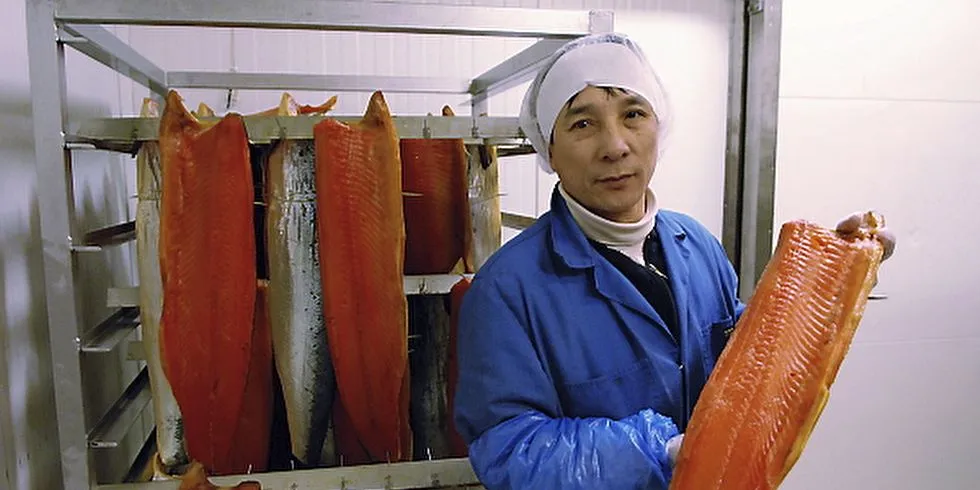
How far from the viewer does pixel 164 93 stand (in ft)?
6.58

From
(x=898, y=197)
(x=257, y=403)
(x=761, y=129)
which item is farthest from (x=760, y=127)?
(x=257, y=403)

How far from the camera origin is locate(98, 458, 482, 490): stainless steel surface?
1222 mm

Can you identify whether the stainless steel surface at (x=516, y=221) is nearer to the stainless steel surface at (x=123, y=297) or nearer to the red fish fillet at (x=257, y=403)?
the red fish fillet at (x=257, y=403)

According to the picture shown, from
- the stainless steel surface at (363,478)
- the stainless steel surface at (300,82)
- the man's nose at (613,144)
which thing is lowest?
the stainless steel surface at (363,478)

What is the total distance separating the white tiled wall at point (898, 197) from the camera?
2395mm

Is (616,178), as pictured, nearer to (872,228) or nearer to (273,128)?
(872,228)

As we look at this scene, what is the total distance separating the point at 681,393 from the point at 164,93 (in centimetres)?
161

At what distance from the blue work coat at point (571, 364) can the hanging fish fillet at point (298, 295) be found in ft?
0.89

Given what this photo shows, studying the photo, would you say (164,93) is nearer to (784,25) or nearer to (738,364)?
(738,364)

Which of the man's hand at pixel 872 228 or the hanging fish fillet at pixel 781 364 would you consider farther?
the man's hand at pixel 872 228

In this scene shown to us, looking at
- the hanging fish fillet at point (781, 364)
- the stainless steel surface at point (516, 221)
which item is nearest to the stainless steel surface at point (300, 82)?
the stainless steel surface at point (516, 221)

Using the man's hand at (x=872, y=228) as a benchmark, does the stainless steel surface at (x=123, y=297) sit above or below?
below

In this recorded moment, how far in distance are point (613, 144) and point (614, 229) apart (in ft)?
0.50

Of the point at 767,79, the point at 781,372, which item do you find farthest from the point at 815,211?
the point at 781,372
